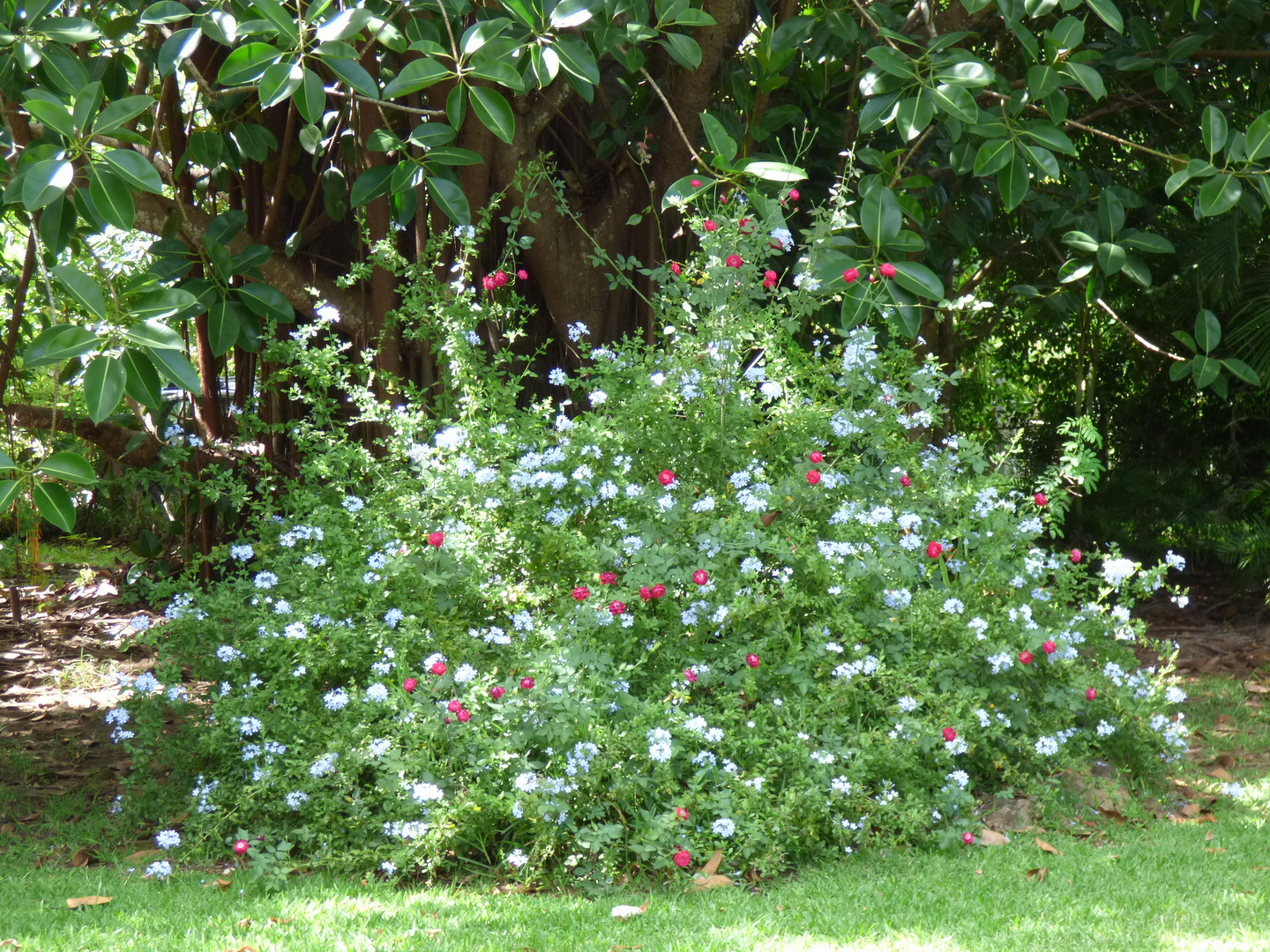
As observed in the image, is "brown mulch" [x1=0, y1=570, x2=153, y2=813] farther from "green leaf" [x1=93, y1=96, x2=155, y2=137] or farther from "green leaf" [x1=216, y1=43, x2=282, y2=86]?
"green leaf" [x1=216, y1=43, x2=282, y2=86]

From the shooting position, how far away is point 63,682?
5.03 meters

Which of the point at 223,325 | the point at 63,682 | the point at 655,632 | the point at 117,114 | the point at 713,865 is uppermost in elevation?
the point at 117,114

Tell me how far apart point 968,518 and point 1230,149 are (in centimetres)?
138

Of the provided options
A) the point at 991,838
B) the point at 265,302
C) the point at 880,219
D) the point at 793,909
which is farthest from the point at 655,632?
the point at 265,302

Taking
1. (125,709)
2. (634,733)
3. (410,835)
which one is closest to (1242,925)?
(634,733)

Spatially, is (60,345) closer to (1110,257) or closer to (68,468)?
(68,468)

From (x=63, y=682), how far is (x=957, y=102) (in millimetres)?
4428

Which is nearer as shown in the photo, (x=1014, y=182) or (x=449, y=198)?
(x=449, y=198)

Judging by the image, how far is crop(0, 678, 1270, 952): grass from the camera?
237cm

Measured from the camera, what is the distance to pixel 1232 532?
228 inches

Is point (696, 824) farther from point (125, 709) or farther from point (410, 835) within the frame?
point (125, 709)

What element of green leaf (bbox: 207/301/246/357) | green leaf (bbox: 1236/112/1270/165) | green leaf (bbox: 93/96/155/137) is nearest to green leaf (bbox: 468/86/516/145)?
green leaf (bbox: 93/96/155/137)

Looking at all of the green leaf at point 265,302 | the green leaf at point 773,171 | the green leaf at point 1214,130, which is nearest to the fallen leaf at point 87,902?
the green leaf at point 265,302

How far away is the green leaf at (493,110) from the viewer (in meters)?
2.83
